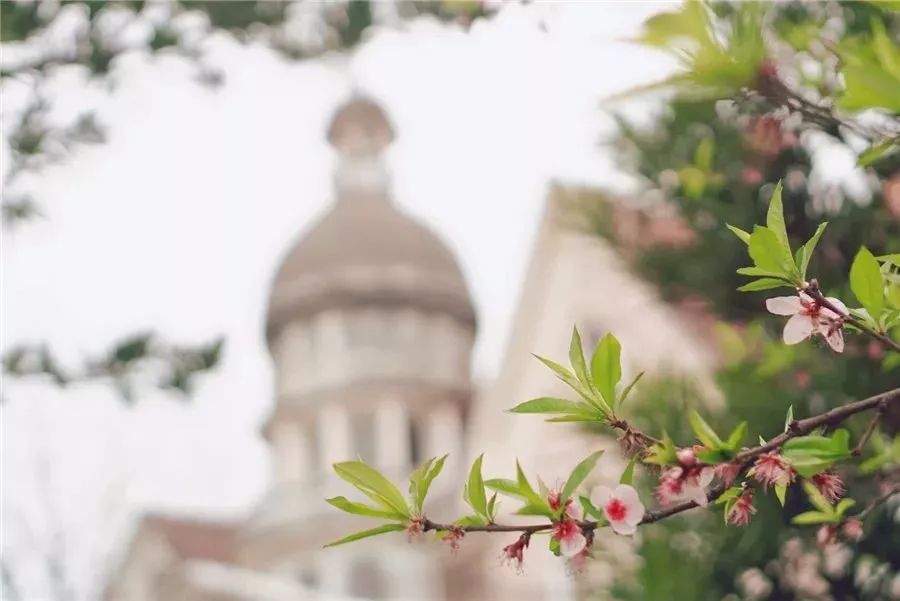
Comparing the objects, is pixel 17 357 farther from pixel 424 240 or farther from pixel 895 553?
pixel 424 240

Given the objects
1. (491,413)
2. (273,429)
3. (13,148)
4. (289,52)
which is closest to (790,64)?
(289,52)

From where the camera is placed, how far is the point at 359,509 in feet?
4.81

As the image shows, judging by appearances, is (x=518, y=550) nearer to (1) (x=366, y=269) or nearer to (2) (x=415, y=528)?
(2) (x=415, y=528)

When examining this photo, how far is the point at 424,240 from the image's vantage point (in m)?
31.3

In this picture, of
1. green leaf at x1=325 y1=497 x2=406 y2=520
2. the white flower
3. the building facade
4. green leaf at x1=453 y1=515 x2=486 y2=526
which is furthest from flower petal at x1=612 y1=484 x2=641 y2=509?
the building facade

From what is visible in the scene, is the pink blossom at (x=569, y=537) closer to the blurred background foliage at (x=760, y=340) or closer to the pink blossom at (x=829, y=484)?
the pink blossom at (x=829, y=484)

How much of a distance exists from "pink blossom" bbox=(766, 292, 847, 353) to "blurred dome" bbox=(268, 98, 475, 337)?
91.8ft

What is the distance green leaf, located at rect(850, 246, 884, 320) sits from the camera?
1403mm

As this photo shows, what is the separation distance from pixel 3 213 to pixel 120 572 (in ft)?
87.5

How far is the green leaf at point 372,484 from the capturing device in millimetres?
1448

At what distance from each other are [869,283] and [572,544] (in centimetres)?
48

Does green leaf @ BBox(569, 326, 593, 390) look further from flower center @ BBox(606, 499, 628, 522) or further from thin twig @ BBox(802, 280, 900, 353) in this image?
thin twig @ BBox(802, 280, 900, 353)

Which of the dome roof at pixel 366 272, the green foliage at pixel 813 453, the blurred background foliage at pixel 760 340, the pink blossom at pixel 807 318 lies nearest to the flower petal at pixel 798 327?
the pink blossom at pixel 807 318

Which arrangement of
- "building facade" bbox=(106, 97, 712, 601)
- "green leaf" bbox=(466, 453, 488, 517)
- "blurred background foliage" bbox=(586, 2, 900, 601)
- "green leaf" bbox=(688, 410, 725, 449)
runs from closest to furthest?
"green leaf" bbox=(688, 410, 725, 449), "green leaf" bbox=(466, 453, 488, 517), "blurred background foliage" bbox=(586, 2, 900, 601), "building facade" bbox=(106, 97, 712, 601)
